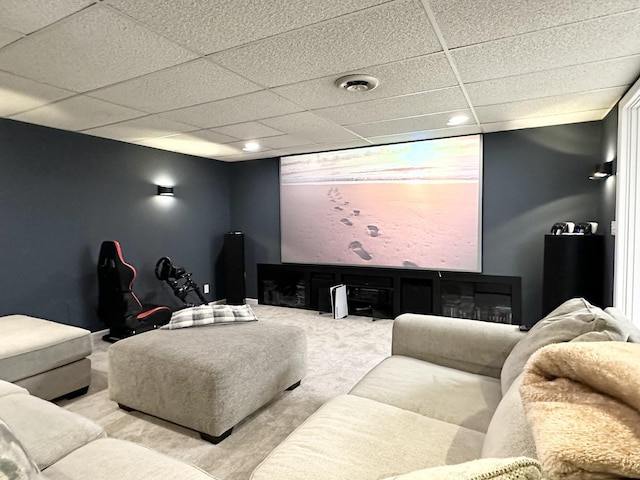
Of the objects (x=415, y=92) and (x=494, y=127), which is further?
(x=494, y=127)

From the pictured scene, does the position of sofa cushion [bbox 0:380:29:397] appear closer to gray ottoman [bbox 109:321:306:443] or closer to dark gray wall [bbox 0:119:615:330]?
gray ottoman [bbox 109:321:306:443]

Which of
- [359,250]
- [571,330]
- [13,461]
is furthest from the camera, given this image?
[359,250]

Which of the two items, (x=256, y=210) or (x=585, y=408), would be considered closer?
(x=585, y=408)

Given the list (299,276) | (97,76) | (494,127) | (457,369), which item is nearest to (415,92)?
(494,127)

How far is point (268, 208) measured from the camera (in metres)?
5.75

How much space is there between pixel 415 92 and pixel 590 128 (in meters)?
2.35

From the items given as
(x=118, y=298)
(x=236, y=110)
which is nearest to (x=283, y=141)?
(x=236, y=110)

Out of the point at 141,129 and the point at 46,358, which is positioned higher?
the point at 141,129

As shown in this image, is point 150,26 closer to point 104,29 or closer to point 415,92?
point 104,29

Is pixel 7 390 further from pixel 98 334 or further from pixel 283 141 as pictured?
pixel 283 141

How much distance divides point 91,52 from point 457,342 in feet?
8.78

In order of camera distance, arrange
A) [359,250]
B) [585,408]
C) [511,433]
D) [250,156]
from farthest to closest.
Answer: [250,156] → [359,250] → [511,433] → [585,408]

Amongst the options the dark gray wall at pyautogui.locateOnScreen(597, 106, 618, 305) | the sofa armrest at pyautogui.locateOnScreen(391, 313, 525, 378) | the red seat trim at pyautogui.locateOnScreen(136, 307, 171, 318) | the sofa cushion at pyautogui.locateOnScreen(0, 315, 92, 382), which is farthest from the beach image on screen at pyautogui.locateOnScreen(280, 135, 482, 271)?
the sofa cushion at pyautogui.locateOnScreen(0, 315, 92, 382)

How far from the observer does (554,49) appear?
206cm
